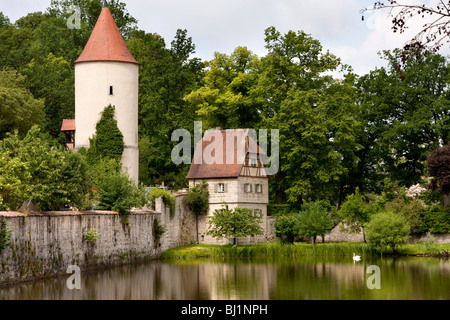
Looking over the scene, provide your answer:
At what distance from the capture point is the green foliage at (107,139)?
47.8 m

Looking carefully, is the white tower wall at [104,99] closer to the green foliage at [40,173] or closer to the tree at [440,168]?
the green foliage at [40,173]

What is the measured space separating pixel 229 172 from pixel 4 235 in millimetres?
23526

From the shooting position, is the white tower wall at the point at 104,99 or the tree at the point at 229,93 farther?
the tree at the point at 229,93

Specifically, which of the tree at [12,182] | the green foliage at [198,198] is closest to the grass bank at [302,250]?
the green foliage at [198,198]

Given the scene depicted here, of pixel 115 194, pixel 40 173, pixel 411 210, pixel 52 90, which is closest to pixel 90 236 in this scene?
pixel 40 173

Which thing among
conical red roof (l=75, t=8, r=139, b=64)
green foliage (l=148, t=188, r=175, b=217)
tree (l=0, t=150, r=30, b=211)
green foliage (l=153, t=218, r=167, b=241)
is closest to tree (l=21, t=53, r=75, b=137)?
conical red roof (l=75, t=8, r=139, b=64)

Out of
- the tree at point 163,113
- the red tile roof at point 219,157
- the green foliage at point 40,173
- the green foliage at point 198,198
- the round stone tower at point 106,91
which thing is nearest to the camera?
the green foliage at point 40,173

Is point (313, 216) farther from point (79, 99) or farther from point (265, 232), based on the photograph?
point (79, 99)

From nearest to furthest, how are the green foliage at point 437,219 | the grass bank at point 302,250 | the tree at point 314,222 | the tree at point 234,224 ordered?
the grass bank at point 302,250
the tree at point 234,224
the tree at point 314,222
the green foliage at point 437,219

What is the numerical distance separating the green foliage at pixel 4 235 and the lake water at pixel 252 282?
1.45 meters

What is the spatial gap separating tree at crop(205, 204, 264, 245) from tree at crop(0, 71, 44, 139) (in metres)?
12.3

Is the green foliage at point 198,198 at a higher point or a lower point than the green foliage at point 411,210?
higher

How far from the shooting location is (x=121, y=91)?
160 feet

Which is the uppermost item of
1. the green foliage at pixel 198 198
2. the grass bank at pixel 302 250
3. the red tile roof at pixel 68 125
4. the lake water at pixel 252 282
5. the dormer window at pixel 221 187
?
the red tile roof at pixel 68 125
